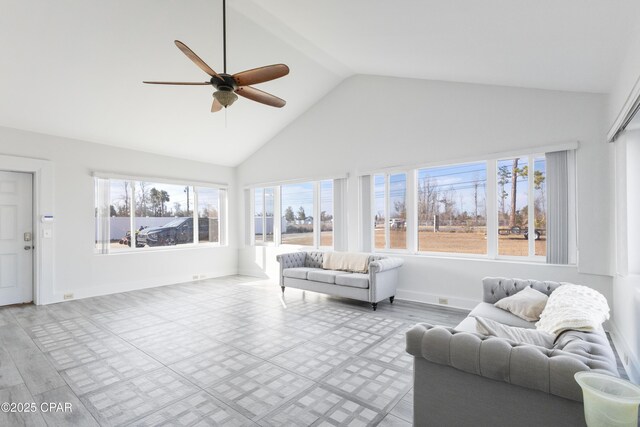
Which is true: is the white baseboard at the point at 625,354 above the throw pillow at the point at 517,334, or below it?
below

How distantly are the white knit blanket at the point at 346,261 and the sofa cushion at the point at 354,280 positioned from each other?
239 millimetres

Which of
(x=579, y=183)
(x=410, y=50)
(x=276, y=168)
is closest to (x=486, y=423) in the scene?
(x=579, y=183)

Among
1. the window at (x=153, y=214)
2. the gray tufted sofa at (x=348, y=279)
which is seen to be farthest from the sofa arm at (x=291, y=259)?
the window at (x=153, y=214)

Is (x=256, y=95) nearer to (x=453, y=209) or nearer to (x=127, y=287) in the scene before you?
(x=453, y=209)

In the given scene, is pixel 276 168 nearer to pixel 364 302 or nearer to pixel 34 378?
pixel 364 302

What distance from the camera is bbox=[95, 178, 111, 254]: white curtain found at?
5844 millimetres

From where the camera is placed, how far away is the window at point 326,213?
646 centimetres

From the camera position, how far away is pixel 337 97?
20.2ft

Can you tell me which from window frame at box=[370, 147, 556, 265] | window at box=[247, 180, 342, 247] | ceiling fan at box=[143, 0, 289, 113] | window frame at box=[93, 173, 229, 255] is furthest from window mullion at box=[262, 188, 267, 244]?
ceiling fan at box=[143, 0, 289, 113]

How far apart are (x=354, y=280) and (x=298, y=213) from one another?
260 cm

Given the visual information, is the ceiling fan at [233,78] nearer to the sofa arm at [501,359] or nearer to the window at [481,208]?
the sofa arm at [501,359]

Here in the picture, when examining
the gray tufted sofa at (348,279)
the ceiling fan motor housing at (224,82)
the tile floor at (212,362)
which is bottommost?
the tile floor at (212,362)

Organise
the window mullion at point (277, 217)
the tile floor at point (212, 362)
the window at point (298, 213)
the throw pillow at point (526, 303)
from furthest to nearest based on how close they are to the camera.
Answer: the window mullion at point (277, 217)
the window at point (298, 213)
the throw pillow at point (526, 303)
the tile floor at point (212, 362)

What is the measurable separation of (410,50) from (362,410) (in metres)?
3.85
